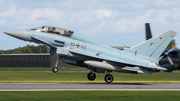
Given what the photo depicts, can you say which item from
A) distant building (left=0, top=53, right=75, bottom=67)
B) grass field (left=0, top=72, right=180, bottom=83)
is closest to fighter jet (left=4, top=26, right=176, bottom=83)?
grass field (left=0, top=72, right=180, bottom=83)

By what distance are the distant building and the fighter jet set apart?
200 feet

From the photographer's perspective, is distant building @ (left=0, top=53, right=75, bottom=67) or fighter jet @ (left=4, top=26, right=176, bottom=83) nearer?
fighter jet @ (left=4, top=26, right=176, bottom=83)

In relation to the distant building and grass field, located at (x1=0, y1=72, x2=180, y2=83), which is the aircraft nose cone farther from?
the distant building

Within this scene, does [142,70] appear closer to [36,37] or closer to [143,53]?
[143,53]

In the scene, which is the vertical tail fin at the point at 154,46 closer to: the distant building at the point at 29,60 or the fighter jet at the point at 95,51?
the fighter jet at the point at 95,51

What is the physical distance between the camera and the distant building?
82.6 meters

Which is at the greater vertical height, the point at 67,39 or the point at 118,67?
the point at 67,39

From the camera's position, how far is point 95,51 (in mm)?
20484

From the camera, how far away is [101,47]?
69.2 ft

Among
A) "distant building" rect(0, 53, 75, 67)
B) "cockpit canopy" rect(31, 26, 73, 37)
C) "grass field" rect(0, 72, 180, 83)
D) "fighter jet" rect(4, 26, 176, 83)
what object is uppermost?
"distant building" rect(0, 53, 75, 67)

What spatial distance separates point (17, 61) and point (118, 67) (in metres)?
73.1

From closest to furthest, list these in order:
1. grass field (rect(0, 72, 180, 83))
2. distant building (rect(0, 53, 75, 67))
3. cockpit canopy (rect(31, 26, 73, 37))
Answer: cockpit canopy (rect(31, 26, 73, 37)), grass field (rect(0, 72, 180, 83)), distant building (rect(0, 53, 75, 67))

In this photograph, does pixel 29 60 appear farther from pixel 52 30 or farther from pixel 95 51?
pixel 95 51

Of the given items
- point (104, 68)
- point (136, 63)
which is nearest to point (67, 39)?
point (104, 68)
